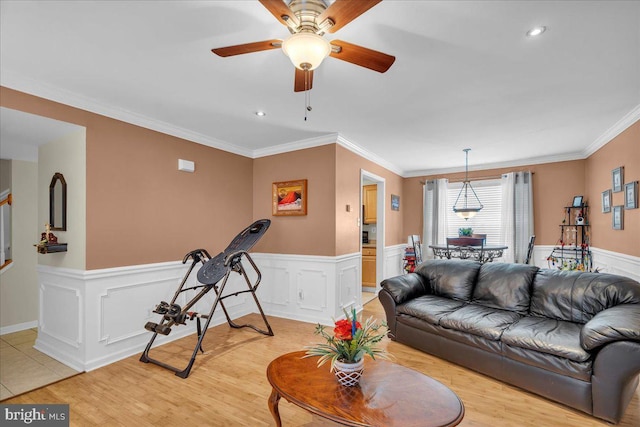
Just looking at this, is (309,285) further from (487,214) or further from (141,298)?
(487,214)

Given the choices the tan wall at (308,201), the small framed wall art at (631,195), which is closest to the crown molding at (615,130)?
the small framed wall art at (631,195)

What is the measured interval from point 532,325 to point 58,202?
482 centimetres

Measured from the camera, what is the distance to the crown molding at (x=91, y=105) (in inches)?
101

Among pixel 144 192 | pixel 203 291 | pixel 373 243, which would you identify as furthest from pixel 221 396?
pixel 373 243

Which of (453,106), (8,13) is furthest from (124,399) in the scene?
(453,106)

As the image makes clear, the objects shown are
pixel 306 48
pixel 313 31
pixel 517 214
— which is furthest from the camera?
pixel 517 214

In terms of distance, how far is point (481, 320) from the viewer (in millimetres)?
2871

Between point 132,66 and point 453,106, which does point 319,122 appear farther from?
point 132,66

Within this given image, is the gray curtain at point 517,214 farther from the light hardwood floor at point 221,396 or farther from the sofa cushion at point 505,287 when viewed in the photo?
the light hardwood floor at point 221,396

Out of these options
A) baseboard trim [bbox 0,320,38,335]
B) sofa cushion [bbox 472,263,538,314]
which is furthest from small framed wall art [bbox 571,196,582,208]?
baseboard trim [bbox 0,320,38,335]

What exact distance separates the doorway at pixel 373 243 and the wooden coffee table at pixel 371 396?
3843 mm

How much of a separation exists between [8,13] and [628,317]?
4.47m

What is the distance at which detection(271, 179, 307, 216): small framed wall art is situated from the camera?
4.46 m

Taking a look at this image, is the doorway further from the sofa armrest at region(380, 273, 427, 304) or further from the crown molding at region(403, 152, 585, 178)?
the sofa armrest at region(380, 273, 427, 304)
